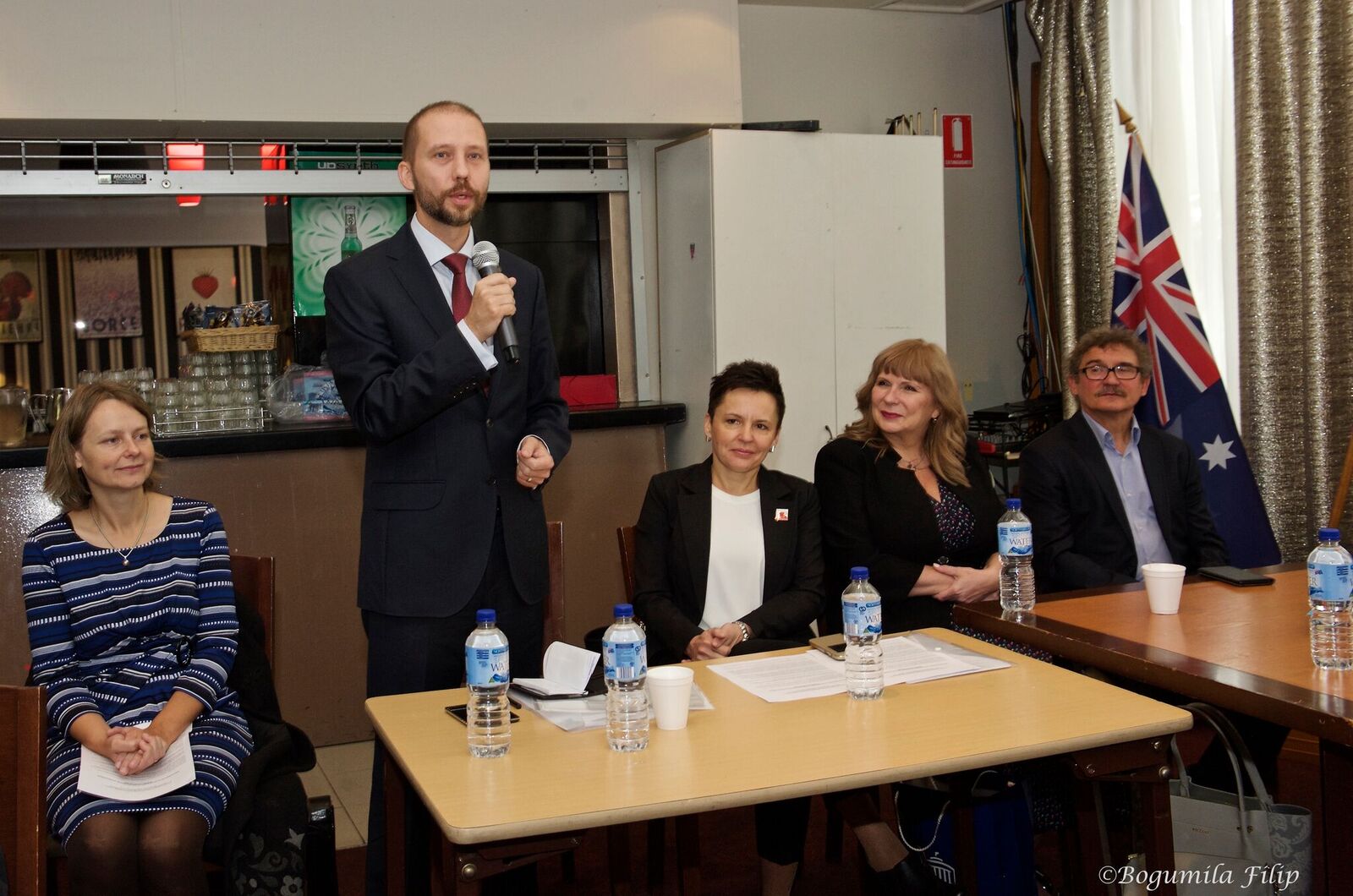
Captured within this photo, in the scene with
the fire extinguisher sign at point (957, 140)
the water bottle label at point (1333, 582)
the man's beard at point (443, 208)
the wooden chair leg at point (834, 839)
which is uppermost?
the fire extinguisher sign at point (957, 140)

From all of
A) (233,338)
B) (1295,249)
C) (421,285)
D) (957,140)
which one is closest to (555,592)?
(421,285)

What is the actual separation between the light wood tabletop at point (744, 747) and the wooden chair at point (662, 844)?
1.08 ft

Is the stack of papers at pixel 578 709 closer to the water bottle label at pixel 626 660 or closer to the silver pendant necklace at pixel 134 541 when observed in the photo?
the water bottle label at pixel 626 660

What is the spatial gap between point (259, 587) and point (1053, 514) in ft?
6.10

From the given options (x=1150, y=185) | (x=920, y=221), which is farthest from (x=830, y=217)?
(x=1150, y=185)

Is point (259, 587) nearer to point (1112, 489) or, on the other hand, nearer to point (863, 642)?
point (863, 642)

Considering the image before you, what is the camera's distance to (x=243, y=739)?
2.36 meters

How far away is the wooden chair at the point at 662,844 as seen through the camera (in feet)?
7.66

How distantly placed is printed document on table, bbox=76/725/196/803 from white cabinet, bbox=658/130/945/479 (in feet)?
8.08

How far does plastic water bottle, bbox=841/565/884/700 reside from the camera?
6.56 feet

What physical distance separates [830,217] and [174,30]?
7.22 feet

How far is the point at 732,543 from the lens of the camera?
2.79 metres

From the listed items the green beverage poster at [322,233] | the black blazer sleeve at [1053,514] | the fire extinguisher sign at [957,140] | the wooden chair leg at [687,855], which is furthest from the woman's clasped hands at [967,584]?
the fire extinguisher sign at [957,140]

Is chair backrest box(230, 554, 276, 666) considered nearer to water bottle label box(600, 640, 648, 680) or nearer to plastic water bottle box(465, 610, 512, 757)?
plastic water bottle box(465, 610, 512, 757)
